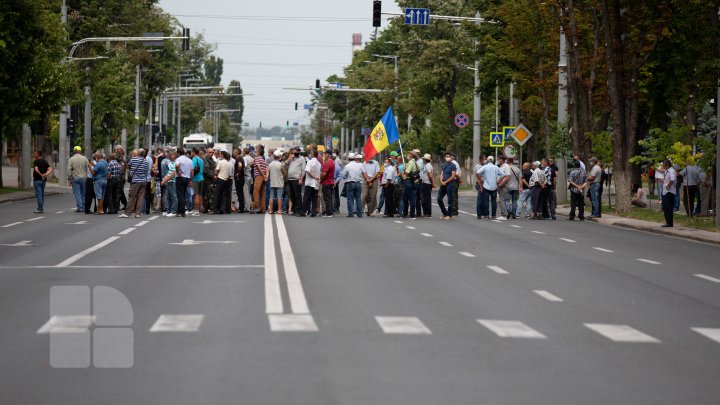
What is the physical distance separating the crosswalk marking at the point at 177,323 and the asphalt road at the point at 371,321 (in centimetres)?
6

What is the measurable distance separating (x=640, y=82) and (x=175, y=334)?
130 ft

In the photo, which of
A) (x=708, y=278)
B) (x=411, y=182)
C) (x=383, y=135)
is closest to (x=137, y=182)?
(x=411, y=182)

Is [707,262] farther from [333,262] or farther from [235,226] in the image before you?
[235,226]

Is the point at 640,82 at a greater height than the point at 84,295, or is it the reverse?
the point at 640,82

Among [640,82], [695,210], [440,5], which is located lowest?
[695,210]

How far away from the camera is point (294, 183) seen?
36625mm

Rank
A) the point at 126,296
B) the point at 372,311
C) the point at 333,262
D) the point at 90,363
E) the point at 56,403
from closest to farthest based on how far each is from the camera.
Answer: the point at 56,403, the point at 90,363, the point at 372,311, the point at 126,296, the point at 333,262

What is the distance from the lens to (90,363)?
10.1 meters

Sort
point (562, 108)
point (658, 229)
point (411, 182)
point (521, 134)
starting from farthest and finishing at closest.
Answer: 1. point (521, 134)
2. point (562, 108)
3. point (411, 182)
4. point (658, 229)

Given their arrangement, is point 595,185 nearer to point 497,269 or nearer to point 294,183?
point 294,183

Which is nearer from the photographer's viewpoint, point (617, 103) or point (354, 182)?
point (354, 182)

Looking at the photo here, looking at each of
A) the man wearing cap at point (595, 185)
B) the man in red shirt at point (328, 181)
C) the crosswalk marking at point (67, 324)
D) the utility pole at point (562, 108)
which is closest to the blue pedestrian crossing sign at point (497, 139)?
the utility pole at point (562, 108)

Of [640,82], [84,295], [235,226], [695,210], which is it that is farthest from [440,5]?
[84,295]

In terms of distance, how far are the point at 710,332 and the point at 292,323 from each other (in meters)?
3.95
